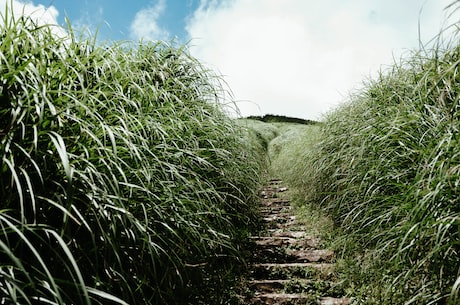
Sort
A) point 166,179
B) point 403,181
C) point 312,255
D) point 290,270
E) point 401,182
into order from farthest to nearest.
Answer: point 312,255 < point 290,270 < point 403,181 < point 401,182 < point 166,179

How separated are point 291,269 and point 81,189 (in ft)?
7.06

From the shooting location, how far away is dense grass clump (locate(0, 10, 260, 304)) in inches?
54.6

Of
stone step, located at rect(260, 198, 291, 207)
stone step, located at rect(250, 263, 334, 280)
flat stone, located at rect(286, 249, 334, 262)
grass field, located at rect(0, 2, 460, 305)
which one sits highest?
grass field, located at rect(0, 2, 460, 305)

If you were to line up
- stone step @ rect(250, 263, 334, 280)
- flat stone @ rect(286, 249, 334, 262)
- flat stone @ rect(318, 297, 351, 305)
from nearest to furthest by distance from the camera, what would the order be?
flat stone @ rect(318, 297, 351, 305) → stone step @ rect(250, 263, 334, 280) → flat stone @ rect(286, 249, 334, 262)

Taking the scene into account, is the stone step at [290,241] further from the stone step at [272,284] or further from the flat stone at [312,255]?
the stone step at [272,284]

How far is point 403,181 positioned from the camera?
104 inches

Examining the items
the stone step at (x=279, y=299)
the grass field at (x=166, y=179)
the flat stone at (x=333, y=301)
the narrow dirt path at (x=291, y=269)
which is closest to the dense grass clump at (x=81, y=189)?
the grass field at (x=166, y=179)

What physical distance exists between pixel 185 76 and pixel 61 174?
6.75ft

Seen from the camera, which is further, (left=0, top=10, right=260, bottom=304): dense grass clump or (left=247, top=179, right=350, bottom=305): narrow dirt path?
(left=247, top=179, right=350, bottom=305): narrow dirt path

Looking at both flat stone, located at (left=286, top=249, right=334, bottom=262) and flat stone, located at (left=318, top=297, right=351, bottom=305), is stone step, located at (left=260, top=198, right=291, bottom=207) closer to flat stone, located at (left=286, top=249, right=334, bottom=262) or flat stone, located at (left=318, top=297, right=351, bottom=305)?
flat stone, located at (left=286, top=249, right=334, bottom=262)

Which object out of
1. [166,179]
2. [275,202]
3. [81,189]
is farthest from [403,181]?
[275,202]

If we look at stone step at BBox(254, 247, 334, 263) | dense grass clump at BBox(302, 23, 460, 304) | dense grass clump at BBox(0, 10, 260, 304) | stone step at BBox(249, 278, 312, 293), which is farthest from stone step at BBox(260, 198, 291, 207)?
dense grass clump at BBox(0, 10, 260, 304)

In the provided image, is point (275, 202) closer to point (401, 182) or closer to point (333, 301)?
point (333, 301)

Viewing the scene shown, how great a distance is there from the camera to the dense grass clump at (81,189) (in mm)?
1387
